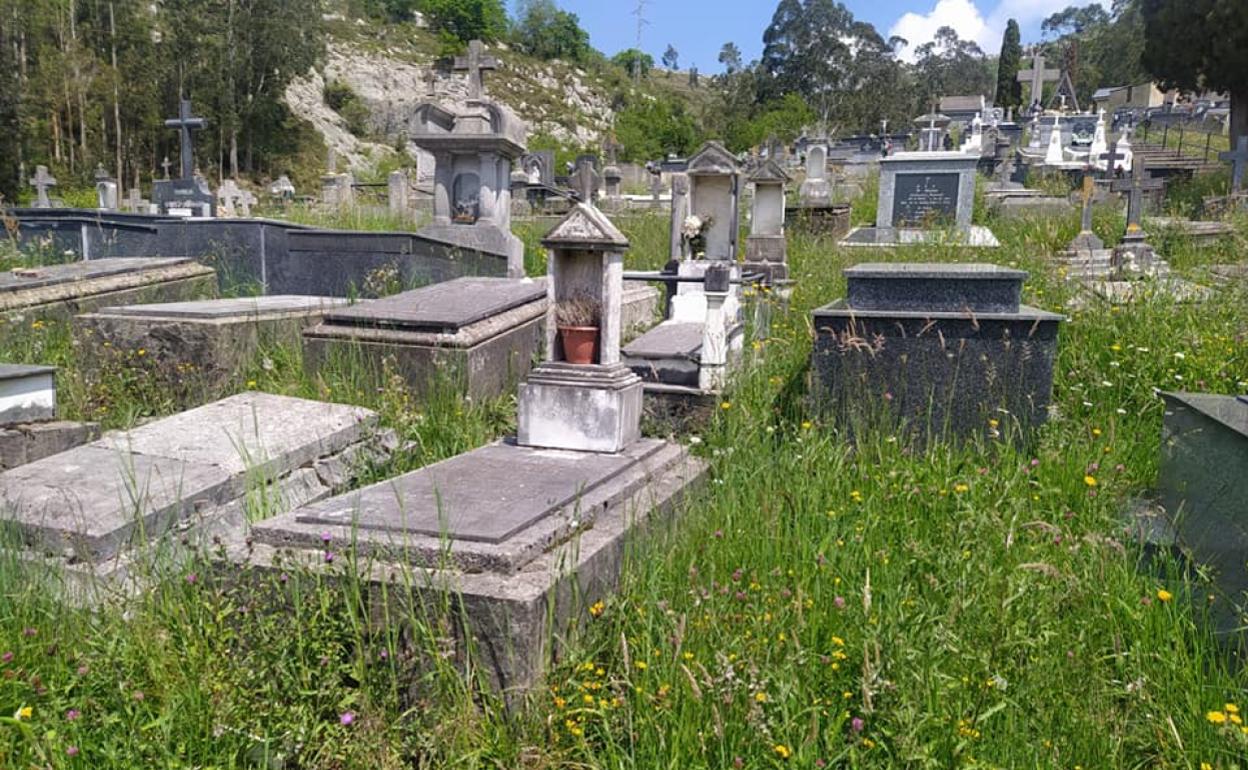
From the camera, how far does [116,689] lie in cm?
230

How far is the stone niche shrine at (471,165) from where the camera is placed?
929cm

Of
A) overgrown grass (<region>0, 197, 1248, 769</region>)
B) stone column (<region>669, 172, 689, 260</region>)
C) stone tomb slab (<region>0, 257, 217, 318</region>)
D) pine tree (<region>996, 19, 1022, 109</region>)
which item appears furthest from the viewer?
pine tree (<region>996, 19, 1022, 109</region>)

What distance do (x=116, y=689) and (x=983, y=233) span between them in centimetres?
1243

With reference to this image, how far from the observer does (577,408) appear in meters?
4.16

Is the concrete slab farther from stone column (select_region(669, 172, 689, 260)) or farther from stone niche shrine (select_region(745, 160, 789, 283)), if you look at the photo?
stone niche shrine (select_region(745, 160, 789, 283))

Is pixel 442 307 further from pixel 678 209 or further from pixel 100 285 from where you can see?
pixel 678 209

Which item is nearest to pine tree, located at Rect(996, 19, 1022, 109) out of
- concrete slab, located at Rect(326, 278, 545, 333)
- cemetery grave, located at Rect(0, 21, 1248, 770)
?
cemetery grave, located at Rect(0, 21, 1248, 770)

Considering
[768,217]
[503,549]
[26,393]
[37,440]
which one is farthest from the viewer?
[768,217]

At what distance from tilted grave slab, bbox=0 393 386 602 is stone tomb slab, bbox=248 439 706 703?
44cm

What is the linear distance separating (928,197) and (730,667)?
13441mm

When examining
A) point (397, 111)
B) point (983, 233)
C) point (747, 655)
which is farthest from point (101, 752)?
point (397, 111)

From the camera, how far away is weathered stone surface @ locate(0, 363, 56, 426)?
4.21 meters

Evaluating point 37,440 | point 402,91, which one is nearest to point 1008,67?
point 402,91

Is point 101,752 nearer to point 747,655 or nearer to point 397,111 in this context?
point 747,655
